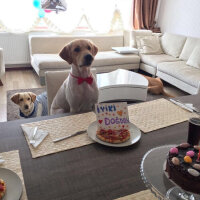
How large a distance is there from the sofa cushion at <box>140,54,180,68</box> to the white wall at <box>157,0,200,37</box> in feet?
2.55

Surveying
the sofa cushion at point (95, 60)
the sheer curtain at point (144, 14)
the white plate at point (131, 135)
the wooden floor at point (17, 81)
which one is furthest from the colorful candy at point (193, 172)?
the sheer curtain at point (144, 14)

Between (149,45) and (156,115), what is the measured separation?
3.51 meters

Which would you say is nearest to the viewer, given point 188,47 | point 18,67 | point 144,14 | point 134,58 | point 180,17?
point 188,47

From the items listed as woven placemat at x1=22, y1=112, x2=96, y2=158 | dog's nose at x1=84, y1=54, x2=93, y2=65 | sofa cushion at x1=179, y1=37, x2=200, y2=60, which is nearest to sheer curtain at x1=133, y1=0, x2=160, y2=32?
sofa cushion at x1=179, y1=37, x2=200, y2=60

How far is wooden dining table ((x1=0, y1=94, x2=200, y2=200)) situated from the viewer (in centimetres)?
67

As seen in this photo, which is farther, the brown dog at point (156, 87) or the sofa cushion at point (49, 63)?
the sofa cushion at point (49, 63)

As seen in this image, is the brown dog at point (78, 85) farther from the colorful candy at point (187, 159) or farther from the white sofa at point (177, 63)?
the white sofa at point (177, 63)

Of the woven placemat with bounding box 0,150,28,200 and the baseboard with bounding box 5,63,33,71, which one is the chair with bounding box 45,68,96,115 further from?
the baseboard with bounding box 5,63,33,71

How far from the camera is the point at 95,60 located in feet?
12.8

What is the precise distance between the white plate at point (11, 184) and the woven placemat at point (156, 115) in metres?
0.59

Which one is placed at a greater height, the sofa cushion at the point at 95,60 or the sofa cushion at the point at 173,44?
the sofa cushion at the point at 173,44

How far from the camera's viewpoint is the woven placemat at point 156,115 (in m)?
1.07

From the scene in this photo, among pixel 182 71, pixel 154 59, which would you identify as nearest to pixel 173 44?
pixel 154 59

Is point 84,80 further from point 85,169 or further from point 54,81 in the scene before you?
point 85,169
